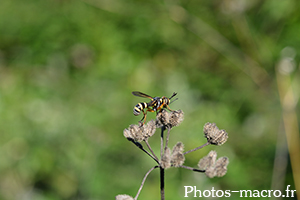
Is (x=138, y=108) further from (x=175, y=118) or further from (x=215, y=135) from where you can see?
(x=215, y=135)

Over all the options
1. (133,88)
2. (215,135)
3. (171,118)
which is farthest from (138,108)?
(133,88)

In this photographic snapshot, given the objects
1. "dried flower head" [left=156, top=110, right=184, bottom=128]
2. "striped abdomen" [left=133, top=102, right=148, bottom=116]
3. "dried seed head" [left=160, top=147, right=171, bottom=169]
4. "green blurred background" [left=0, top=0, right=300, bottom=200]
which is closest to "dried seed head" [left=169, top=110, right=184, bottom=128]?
"dried flower head" [left=156, top=110, right=184, bottom=128]

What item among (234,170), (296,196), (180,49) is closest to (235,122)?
(234,170)

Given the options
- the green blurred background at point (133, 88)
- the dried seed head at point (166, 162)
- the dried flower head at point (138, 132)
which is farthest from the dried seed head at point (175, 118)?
the green blurred background at point (133, 88)

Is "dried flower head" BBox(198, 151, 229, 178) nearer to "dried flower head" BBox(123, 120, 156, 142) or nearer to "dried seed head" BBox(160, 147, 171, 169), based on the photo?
"dried seed head" BBox(160, 147, 171, 169)

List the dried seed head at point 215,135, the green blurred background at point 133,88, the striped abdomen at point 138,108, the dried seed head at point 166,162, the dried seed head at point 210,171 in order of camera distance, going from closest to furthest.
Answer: the dried seed head at point 166,162, the dried seed head at point 210,171, the dried seed head at point 215,135, the striped abdomen at point 138,108, the green blurred background at point 133,88

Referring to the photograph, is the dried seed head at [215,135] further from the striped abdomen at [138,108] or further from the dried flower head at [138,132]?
the striped abdomen at [138,108]
